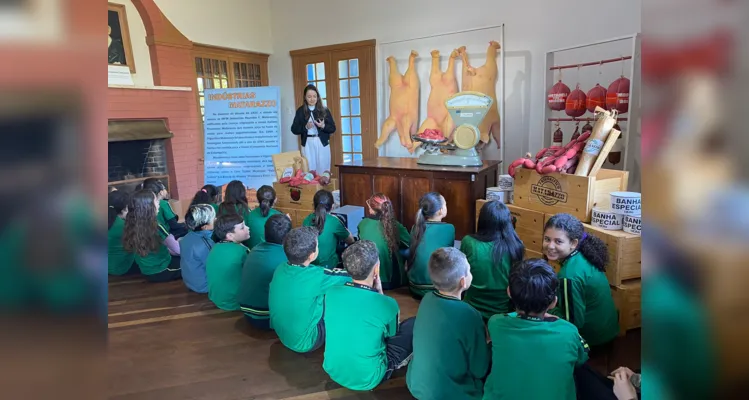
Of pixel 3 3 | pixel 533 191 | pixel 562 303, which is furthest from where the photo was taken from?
pixel 533 191

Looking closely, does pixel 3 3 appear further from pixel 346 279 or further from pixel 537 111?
pixel 537 111

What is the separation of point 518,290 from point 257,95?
165 inches

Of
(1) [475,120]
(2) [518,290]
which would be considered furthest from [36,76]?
(1) [475,120]

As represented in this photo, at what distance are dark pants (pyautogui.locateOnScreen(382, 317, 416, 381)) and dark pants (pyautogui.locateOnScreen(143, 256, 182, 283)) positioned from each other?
2.05 meters

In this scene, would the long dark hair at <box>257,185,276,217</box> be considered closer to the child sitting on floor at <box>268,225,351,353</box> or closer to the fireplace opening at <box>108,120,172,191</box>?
the child sitting on floor at <box>268,225,351,353</box>

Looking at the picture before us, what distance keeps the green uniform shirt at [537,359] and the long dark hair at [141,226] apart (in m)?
2.54

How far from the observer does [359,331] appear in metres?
1.85

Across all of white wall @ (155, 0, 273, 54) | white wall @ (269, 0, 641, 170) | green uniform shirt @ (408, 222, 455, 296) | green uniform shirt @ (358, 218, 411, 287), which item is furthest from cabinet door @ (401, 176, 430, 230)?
white wall @ (155, 0, 273, 54)

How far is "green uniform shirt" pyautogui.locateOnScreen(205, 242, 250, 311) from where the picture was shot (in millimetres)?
2648

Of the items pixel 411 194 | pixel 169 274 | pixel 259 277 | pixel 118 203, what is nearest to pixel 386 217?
pixel 259 277

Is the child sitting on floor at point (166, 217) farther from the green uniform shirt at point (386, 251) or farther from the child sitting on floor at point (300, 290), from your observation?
the child sitting on floor at point (300, 290)

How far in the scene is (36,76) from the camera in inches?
9.3

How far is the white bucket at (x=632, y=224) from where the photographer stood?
2313 millimetres

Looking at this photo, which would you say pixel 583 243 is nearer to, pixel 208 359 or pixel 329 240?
pixel 329 240
